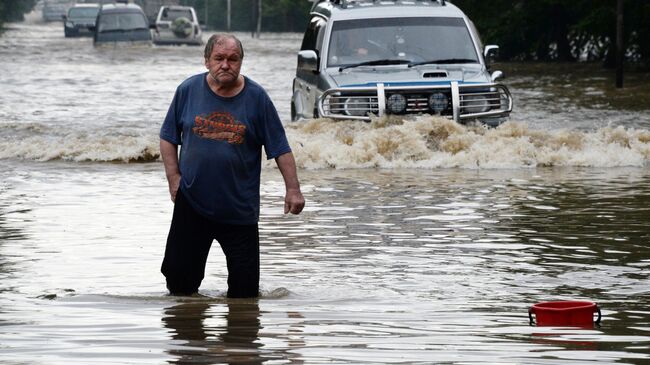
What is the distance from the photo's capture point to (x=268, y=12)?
81750 mm

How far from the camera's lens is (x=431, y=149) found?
17.5m

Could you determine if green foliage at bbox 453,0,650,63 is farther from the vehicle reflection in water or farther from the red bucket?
the red bucket

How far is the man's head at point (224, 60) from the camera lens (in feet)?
26.0

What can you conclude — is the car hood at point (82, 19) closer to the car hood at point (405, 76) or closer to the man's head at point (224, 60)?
the car hood at point (405, 76)

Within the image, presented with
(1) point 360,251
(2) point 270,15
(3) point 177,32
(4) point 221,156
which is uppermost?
(4) point 221,156

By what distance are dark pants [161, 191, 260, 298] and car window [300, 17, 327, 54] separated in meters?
10.3

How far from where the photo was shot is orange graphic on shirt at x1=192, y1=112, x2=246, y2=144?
7.98 m

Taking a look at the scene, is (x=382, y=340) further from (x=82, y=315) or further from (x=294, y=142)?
(x=294, y=142)

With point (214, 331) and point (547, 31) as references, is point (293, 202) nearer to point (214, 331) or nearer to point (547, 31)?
point (214, 331)

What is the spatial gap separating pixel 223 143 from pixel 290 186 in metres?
0.41

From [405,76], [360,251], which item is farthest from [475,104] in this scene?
[360,251]

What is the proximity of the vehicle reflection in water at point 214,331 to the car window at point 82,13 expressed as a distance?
204 ft

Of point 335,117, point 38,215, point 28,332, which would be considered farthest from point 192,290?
point 335,117

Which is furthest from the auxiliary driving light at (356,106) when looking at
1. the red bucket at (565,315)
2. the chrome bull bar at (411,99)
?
the red bucket at (565,315)
